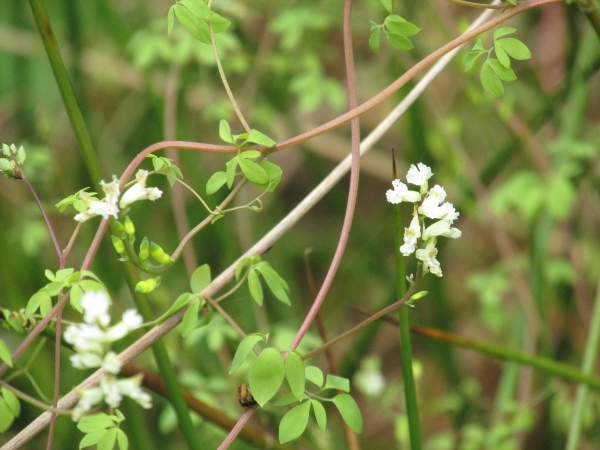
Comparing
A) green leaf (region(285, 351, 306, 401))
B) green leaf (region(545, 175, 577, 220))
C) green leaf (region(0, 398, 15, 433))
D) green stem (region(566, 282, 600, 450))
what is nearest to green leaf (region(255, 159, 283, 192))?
green leaf (region(285, 351, 306, 401))

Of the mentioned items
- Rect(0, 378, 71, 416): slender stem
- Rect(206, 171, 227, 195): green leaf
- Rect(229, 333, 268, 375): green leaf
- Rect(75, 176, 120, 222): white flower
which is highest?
Rect(206, 171, 227, 195): green leaf

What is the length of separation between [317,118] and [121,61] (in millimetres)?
658

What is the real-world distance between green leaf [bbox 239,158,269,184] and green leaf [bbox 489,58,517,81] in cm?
18

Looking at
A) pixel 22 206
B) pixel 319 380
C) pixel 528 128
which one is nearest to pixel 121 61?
pixel 22 206

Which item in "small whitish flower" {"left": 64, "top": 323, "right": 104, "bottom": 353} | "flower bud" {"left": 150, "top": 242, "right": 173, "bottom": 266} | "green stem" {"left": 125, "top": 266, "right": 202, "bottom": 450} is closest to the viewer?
"small whitish flower" {"left": 64, "top": 323, "right": 104, "bottom": 353}

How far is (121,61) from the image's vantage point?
168 cm

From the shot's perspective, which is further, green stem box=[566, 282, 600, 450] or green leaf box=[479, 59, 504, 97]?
green stem box=[566, 282, 600, 450]

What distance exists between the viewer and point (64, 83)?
562 mm

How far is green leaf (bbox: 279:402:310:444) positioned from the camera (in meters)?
0.45

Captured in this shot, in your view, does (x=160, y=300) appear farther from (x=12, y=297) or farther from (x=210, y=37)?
(x=210, y=37)

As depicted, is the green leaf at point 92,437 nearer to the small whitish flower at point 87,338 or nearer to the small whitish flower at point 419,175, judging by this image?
the small whitish flower at point 87,338

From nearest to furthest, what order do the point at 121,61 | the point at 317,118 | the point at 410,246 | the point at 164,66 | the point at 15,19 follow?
the point at 410,246
the point at 164,66
the point at 15,19
the point at 121,61
the point at 317,118

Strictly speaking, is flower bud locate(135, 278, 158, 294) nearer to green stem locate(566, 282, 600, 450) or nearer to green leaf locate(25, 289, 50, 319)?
green leaf locate(25, 289, 50, 319)

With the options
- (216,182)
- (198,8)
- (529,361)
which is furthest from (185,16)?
(529,361)
